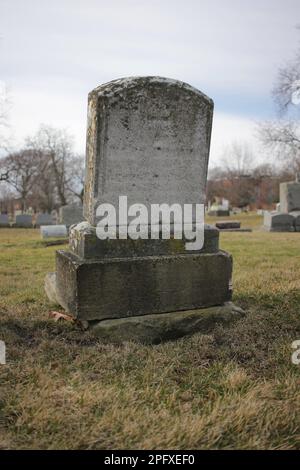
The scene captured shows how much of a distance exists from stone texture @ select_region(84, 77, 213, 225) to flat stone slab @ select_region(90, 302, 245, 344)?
0.97 metres

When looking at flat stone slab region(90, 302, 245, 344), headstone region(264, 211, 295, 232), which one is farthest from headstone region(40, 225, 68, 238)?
flat stone slab region(90, 302, 245, 344)

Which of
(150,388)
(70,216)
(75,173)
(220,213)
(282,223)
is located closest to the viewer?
(150,388)

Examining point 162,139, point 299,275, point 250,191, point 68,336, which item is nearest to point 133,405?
point 68,336

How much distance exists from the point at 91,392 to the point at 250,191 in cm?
4825

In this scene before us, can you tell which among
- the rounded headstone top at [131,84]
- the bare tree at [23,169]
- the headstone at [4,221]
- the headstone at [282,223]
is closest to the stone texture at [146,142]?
the rounded headstone top at [131,84]

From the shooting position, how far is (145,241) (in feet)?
11.8

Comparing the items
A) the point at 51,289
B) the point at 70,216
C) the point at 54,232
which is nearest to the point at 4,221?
the point at 70,216

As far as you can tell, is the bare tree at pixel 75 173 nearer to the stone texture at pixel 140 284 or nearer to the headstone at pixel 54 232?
the headstone at pixel 54 232

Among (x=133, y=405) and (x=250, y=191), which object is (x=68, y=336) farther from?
(x=250, y=191)

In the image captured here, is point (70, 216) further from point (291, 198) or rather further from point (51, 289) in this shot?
point (51, 289)

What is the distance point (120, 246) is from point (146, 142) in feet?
3.27

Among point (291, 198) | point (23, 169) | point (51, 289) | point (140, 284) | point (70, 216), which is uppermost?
point (23, 169)

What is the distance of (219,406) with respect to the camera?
2.15 m

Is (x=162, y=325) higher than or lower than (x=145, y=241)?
lower
